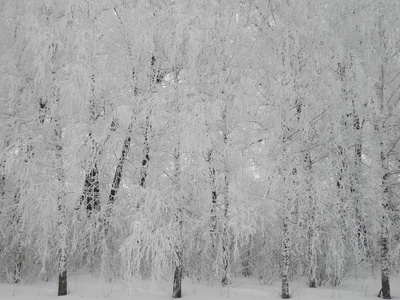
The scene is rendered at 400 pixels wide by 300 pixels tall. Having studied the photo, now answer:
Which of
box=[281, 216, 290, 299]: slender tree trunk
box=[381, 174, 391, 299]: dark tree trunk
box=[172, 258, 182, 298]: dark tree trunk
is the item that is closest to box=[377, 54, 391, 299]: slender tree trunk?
box=[381, 174, 391, 299]: dark tree trunk

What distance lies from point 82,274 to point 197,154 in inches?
199

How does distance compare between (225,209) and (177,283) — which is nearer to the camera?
(177,283)

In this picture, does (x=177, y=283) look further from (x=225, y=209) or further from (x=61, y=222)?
(x=61, y=222)

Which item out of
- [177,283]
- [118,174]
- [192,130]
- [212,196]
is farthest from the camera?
[118,174]

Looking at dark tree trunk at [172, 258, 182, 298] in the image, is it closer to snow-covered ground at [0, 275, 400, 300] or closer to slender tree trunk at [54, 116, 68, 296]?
snow-covered ground at [0, 275, 400, 300]

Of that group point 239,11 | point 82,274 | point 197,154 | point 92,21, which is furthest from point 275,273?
point 92,21

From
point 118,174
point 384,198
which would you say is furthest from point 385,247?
point 118,174

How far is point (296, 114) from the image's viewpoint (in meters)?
9.59

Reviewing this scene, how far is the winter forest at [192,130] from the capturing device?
28.7 feet

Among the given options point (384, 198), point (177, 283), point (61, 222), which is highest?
point (384, 198)

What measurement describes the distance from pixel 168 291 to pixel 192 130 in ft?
14.5

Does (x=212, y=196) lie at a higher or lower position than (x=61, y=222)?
higher

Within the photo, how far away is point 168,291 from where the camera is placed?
31.2 ft

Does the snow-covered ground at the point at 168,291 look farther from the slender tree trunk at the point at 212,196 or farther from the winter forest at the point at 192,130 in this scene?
the slender tree trunk at the point at 212,196
